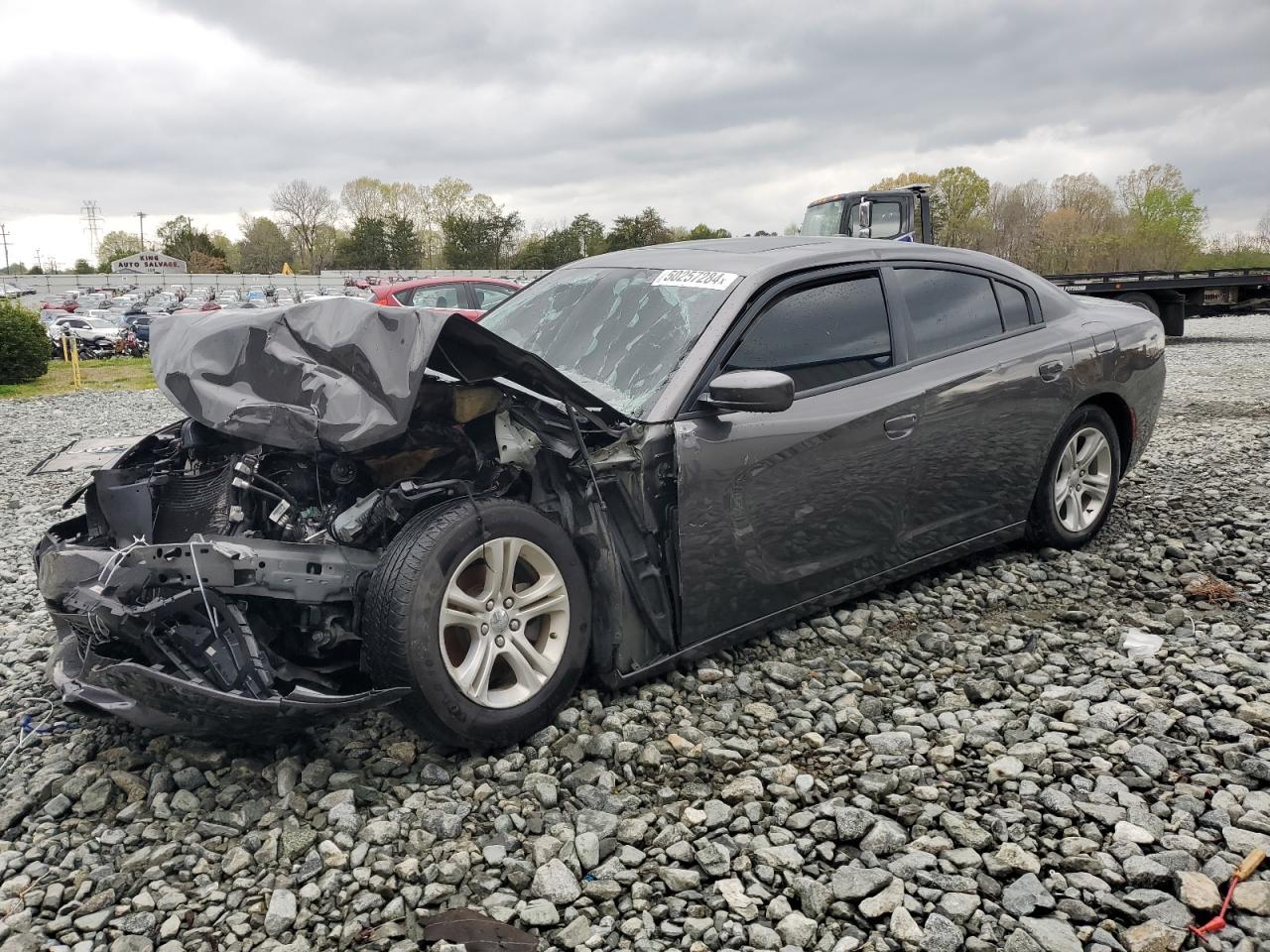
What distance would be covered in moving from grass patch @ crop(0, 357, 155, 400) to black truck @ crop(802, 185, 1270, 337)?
11330 mm

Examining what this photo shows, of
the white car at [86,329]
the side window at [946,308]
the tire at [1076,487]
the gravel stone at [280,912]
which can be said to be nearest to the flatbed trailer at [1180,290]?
the tire at [1076,487]

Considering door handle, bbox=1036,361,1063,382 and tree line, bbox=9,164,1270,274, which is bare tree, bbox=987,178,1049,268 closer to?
tree line, bbox=9,164,1270,274

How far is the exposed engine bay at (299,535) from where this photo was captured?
2709mm

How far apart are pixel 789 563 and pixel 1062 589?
1690 millimetres

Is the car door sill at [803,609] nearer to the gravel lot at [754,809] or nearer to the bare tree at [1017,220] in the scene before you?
Result: the gravel lot at [754,809]

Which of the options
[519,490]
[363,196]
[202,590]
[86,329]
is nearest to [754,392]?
[519,490]

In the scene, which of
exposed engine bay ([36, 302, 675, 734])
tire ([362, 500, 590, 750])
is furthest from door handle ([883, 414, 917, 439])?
tire ([362, 500, 590, 750])

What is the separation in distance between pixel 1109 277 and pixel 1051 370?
15.8m

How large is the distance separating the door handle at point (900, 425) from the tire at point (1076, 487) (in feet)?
3.81

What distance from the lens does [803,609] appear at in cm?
376

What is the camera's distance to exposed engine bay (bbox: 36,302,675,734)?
8.89ft

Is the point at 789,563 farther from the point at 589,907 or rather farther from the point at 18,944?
the point at 18,944

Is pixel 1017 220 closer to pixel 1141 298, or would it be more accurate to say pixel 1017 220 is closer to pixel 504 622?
pixel 1141 298

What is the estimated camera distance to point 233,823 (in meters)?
2.83
